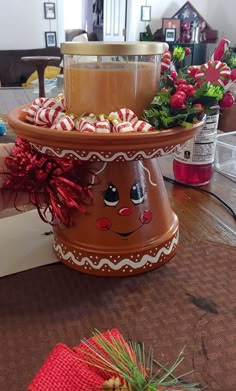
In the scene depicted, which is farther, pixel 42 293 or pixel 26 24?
pixel 26 24

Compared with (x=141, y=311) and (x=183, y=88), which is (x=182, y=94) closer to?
(x=183, y=88)

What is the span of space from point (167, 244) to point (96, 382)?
9.5 inches

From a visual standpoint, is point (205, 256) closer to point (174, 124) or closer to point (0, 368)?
point (174, 124)

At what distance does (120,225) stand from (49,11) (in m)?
4.38

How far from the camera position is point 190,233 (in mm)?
637

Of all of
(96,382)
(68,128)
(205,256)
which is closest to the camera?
(96,382)

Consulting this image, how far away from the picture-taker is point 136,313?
0.45 metres

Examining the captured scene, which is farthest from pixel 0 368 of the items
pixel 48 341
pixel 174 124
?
pixel 174 124

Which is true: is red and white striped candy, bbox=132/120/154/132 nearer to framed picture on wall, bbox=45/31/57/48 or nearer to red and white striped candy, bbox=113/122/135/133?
red and white striped candy, bbox=113/122/135/133

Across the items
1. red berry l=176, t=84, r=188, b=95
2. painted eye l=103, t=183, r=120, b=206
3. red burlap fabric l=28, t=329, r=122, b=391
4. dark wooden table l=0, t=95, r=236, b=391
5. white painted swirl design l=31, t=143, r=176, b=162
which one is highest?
red berry l=176, t=84, r=188, b=95

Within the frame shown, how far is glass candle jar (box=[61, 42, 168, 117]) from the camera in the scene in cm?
45

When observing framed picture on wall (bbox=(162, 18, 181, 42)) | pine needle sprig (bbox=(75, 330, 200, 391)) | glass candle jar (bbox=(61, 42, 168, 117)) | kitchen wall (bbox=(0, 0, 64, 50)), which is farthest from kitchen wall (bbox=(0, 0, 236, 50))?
pine needle sprig (bbox=(75, 330, 200, 391))

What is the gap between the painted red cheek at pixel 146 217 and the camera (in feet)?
1.67

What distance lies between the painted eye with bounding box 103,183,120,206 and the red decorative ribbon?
0.02 meters
